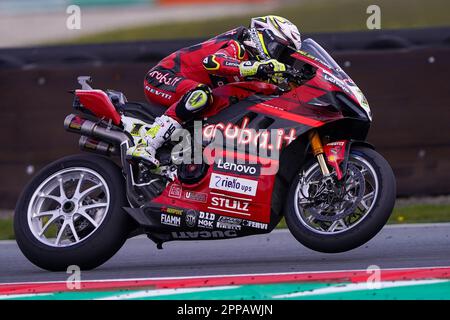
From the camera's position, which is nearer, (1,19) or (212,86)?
(212,86)

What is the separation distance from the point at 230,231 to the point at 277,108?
33.4 inches

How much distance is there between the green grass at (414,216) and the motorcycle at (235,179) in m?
2.41

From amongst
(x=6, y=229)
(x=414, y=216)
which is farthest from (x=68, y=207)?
(x=414, y=216)

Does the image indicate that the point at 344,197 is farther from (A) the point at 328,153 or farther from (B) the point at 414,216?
(B) the point at 414,216

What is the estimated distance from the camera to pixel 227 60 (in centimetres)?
641

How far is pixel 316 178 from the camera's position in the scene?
630 cm

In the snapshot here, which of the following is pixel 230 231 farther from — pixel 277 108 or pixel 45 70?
pixel 45 70

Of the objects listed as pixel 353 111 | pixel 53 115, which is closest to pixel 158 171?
pixel 353 111

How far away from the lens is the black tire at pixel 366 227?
6020 mm

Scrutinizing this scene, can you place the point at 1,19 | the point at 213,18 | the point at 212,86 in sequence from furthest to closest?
the point at 1,19, the point at 213,18, the point at 212,86

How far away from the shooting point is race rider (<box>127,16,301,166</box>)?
6398 millimetres

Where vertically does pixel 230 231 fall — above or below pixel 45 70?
below

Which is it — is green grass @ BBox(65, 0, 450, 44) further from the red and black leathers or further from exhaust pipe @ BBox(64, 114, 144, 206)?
exhaust pipe @ BBox(64, 114, 144, 206)

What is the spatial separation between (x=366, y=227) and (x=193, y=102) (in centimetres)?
138
